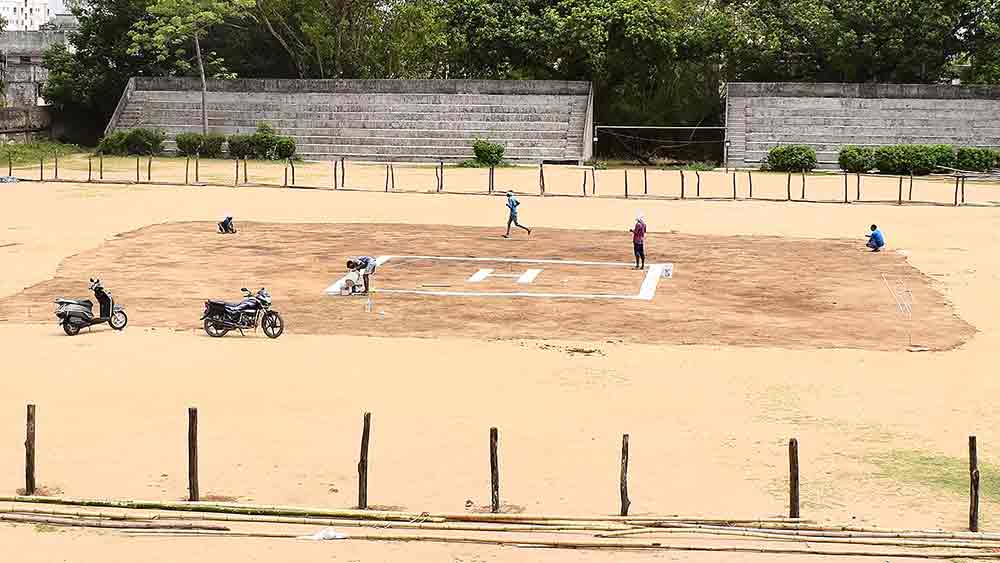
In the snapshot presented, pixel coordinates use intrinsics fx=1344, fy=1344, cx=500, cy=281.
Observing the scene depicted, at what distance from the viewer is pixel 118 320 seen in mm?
27500

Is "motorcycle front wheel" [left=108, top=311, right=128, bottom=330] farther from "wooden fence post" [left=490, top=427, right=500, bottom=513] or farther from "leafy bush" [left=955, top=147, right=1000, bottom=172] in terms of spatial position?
"leafy bush" [left=955, top=147, right=1000, bottom=172]

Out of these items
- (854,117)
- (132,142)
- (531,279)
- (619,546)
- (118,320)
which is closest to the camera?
(619,546)

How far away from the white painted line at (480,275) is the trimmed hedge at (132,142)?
3723cm

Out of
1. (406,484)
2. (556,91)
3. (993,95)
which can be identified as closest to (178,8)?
(556,91)

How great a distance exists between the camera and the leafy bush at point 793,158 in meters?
63.2

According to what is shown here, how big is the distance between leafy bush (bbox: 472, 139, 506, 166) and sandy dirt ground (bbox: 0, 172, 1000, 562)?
35.2 metres

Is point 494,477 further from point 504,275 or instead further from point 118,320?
point 504,275

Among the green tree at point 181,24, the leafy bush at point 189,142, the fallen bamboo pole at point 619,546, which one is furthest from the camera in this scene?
the green tree at point 181,24

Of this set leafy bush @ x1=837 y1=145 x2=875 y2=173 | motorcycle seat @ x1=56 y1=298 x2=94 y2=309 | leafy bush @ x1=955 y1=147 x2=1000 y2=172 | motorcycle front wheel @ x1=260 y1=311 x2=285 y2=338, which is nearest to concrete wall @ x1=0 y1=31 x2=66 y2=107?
leafy bush @ x1=837 y1=145 x2=875 y2=173

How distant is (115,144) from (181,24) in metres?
7.63

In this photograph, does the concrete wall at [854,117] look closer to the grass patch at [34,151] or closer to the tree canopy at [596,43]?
the tree canopy at [596,43]

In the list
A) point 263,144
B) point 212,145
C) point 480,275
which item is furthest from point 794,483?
point 212,145

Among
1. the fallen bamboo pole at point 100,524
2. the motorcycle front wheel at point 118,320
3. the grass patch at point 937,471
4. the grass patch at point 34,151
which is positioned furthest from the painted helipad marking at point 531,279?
the grass patch at point 34,151

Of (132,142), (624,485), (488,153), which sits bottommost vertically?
(624,485)
